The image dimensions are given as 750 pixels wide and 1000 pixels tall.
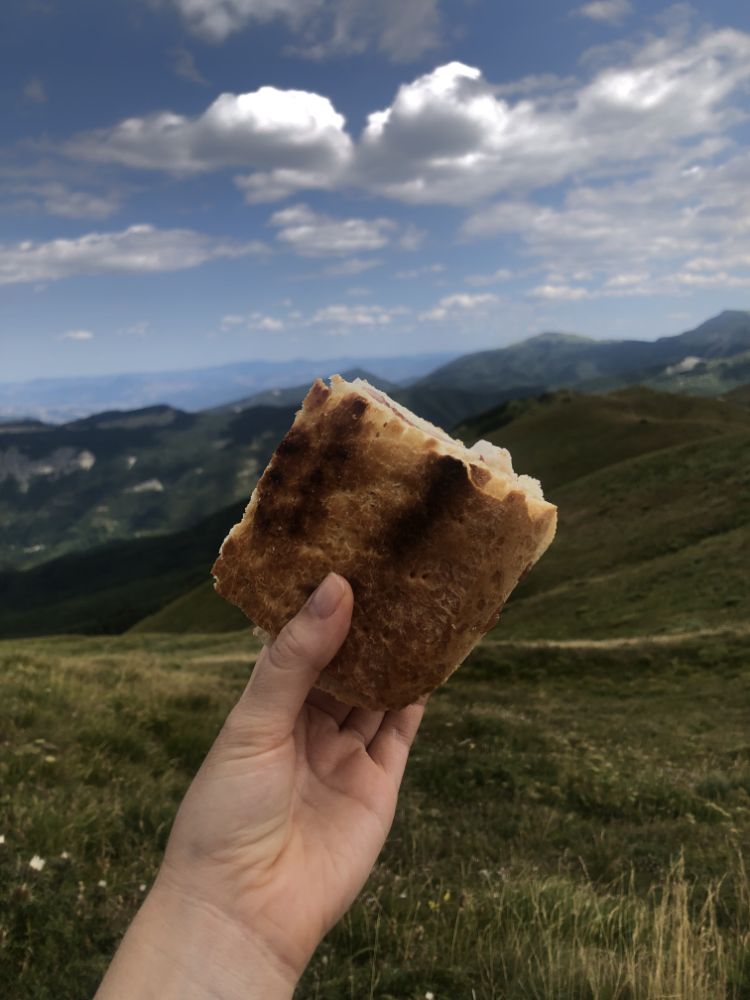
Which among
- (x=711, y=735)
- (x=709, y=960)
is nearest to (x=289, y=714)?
(x=709, y=960)

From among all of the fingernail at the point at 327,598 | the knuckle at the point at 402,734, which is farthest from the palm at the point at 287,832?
the fingernail at the point at 327,598

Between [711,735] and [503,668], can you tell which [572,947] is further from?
[503,668]

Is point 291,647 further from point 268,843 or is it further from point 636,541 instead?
point 636,541

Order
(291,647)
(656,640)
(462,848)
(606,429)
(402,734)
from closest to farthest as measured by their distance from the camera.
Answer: (291,647) → (402,734) → (462,848) → (656,640) → (606,429)

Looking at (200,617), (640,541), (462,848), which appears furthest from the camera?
(200,617)

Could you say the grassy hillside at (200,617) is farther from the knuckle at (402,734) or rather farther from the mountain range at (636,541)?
the knuckle at (402,734)

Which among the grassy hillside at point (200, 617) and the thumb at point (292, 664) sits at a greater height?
the thumb at point (292, 664)

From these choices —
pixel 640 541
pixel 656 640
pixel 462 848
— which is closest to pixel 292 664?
pixel 462 848

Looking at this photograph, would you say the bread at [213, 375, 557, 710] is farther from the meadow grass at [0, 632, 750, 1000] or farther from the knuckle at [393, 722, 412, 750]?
the meadow grass at [0, 632, 750, 1000]
